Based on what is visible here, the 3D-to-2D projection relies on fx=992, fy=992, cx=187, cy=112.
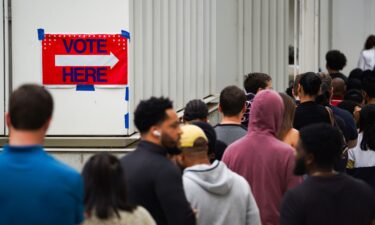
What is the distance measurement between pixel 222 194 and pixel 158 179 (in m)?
0.83

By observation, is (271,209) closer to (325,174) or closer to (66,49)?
(325,174)

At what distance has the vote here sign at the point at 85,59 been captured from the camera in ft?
35.2

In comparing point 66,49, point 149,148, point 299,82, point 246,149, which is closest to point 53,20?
point 66,49

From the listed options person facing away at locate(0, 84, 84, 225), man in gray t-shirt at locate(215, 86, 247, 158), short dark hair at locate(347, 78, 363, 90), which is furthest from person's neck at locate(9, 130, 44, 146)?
short dark hair at locate(347, 78, 363, 90)

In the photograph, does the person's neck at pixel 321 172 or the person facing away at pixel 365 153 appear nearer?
the person's neck at pixel 321 172

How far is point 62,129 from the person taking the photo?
1094 centimetres

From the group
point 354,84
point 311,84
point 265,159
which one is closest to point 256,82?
point 311,84

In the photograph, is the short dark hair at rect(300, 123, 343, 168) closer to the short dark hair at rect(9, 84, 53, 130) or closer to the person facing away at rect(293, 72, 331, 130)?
the short dark hair at rect(9, 84, 53, 130)

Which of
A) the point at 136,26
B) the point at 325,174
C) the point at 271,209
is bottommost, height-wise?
the point at 271,209

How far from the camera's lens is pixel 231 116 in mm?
8516

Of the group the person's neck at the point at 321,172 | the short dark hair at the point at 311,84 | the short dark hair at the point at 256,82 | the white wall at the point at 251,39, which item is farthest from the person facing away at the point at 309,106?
the white wall at the point at 251,39

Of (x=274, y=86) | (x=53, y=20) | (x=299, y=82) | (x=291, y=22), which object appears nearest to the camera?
(x=299, y=82)

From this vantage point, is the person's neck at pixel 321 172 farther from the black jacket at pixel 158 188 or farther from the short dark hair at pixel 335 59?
the short dark hair at pixel 335 59

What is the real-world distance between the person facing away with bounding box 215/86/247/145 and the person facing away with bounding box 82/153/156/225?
3.17 metres
